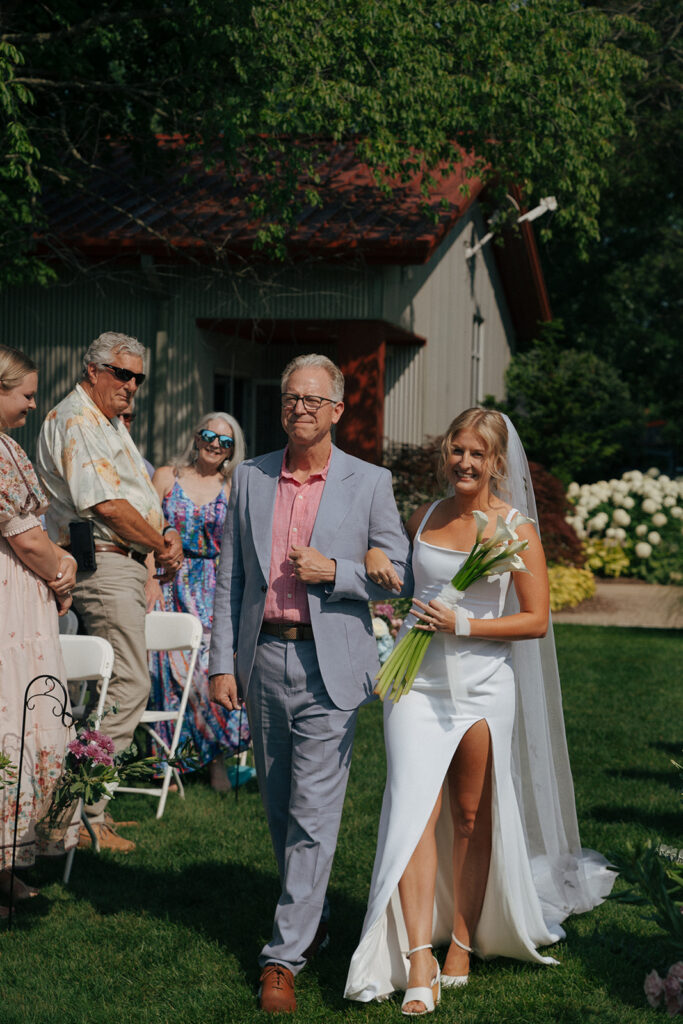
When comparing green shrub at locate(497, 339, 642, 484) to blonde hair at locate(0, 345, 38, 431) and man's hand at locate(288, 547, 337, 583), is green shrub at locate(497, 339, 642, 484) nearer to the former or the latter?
blonde hair at locate(0, 345, 38, 431)

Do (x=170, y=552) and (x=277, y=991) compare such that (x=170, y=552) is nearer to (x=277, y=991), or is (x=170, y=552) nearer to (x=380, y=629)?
(x=277, y=991)

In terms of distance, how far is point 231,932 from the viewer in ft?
16.4

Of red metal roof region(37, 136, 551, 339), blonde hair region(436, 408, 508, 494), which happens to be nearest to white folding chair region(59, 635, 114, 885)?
blonde hair region(436, 408, 508, 494)

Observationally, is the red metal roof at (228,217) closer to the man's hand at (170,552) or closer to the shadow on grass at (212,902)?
the man's hand at (170,552)

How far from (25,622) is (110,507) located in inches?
38.5

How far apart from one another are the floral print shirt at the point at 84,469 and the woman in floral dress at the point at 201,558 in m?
1.54

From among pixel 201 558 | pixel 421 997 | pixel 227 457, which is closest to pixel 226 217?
pixel 227 457

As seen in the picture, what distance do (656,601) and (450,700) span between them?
13786mm

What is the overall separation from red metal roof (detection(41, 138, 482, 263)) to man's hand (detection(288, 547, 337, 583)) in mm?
8487

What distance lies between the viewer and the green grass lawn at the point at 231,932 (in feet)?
14.0

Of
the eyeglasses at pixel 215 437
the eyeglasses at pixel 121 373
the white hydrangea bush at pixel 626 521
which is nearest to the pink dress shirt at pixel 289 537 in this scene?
the eyeglasses at pixel 121 373

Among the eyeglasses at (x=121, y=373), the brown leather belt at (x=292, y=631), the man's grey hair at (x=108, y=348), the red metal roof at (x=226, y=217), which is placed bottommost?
the brown leather belt at (x=292, y=631)

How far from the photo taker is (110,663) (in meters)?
5.66

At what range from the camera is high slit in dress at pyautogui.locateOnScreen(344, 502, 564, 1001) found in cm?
426
